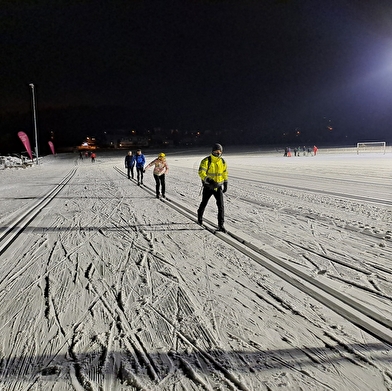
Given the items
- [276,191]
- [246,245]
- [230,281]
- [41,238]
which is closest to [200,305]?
[230,281]

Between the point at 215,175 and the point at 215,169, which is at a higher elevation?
the point at 215,169

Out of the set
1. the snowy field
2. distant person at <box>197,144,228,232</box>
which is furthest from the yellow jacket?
the snowy field

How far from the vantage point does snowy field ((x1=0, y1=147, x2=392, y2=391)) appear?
259cm

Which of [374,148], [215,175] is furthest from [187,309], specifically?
[374,148]

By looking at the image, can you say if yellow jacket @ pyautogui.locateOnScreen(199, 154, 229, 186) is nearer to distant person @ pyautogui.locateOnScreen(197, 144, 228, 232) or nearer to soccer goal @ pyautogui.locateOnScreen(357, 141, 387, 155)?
distant person @ pyautogui.locateOnScreen(197, 144, 228, 232)

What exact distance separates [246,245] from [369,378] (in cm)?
338

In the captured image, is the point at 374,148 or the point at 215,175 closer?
the point at 215,175

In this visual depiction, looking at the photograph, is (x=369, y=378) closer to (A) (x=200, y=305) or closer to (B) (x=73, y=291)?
(A) (x=200, y=305)

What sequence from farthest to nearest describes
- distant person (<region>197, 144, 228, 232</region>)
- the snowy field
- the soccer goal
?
the soccer goal < distant person (<region>197, 144, 228, 232</region>) < the snowy field

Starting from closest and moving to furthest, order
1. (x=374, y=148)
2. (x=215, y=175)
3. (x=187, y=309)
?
(x=187, y=309), (x=215, y=175), (x=374, y=148)

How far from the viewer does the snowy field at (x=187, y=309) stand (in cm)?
259

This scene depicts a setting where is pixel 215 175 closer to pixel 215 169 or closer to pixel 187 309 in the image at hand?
pixel 215 169

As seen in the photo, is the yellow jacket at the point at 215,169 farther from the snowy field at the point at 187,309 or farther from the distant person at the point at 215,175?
the snowy field at the point at 187,309

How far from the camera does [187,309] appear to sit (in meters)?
3.56
